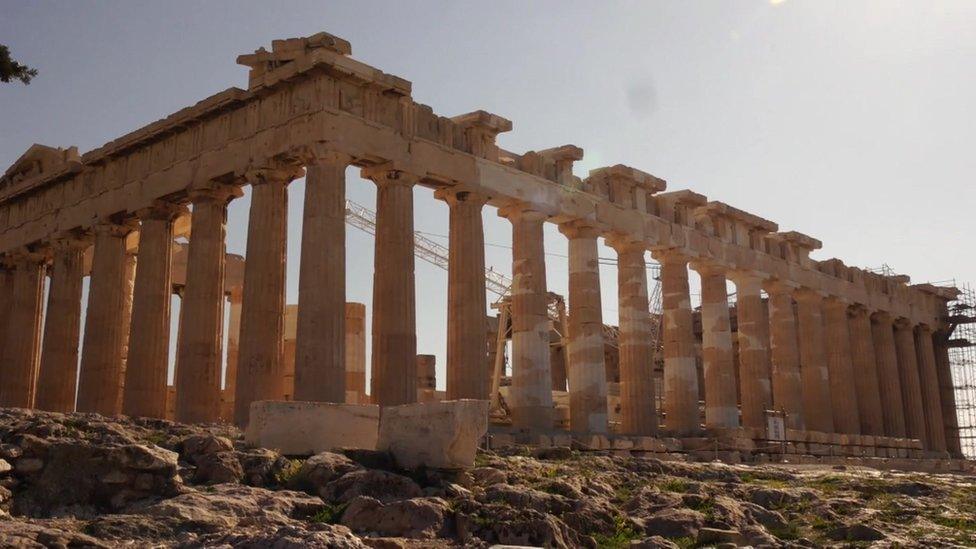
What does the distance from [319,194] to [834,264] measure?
85.4 feet

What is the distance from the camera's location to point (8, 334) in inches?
1352

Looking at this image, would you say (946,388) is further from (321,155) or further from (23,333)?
(23,333)

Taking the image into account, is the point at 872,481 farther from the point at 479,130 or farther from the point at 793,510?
the point at 479,130

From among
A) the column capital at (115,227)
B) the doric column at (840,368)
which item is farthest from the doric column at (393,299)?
the doric column at (840,368)

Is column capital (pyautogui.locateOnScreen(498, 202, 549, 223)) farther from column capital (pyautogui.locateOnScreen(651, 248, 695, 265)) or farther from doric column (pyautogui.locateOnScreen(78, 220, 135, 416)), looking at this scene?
doric column (pyautogui.locateOnScreen(78, 220, 135, 416))

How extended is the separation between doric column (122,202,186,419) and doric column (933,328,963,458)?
37.0 metres

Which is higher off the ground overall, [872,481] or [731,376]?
[731,376]

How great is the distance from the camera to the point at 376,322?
26406 millimetres

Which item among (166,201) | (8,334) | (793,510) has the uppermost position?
(166,201)

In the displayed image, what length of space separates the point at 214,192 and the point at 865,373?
28.2 m

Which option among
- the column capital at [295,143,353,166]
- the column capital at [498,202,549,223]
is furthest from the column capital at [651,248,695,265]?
the column capital at [295,143,353,166]

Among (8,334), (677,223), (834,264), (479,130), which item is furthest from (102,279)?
(834,264)

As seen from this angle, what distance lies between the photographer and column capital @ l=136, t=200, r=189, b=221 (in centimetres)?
2980

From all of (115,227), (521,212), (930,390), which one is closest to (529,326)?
(521,212)
